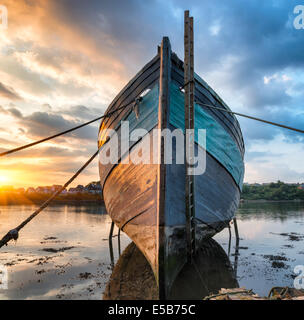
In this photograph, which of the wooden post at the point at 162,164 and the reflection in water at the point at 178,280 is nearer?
the wooden post at the point at 162,164

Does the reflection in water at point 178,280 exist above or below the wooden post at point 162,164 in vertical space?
below

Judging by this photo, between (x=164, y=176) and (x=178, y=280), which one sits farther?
(x=178, y=280)

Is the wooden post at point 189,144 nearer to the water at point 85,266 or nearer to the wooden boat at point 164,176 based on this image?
the wooden boat at point 164,176

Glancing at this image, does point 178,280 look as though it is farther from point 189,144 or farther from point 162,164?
point 189,144

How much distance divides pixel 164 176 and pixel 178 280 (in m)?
3.10

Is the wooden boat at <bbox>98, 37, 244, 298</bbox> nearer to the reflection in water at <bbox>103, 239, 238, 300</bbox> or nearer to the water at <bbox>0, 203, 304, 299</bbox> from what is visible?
the reflection in water at <bbox>103, 239, 238, 300</bbox>

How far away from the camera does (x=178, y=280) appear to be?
5.89 m

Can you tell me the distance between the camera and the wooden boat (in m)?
4.63

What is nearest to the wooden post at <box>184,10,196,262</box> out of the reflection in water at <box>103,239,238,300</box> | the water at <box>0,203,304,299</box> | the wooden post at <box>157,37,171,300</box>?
the wooden post at <box>157,37,171,300</box>

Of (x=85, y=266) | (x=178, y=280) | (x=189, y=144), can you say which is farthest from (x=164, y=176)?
(x=85, y=266)

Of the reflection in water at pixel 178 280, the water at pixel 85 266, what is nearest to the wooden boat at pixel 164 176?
the reflection in water at pixel 178 280

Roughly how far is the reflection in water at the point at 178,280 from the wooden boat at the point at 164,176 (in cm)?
90

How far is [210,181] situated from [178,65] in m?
3.02

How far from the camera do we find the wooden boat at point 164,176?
463 centimetres
